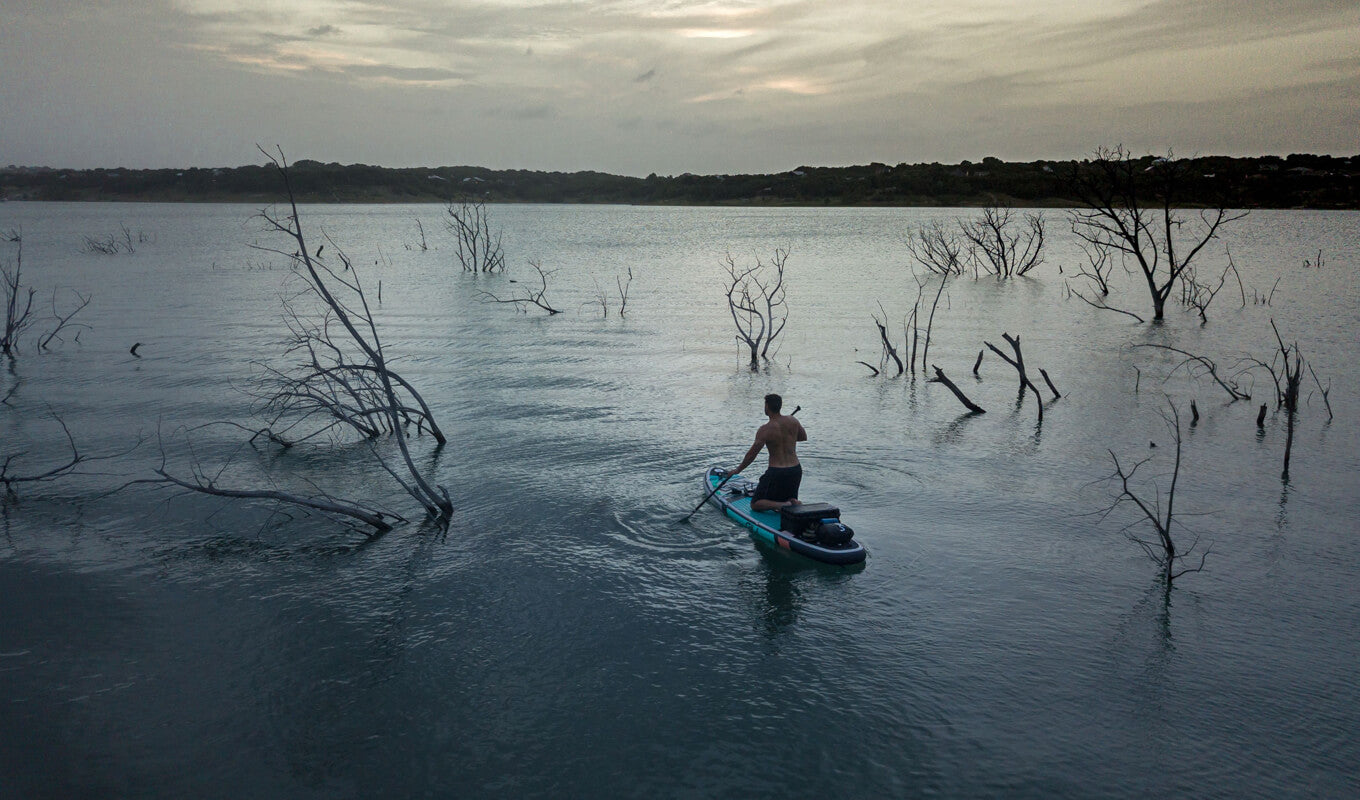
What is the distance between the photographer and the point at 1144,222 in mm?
54375

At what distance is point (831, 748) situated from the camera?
25.8ft

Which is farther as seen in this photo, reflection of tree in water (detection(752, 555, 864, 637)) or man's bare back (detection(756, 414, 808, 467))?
man's bare back (detection(756, 414, 808, 467))

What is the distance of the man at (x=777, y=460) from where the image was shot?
12.2 meters

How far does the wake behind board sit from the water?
315 millimetres

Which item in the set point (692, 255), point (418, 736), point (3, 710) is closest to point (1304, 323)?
point (418, 736)

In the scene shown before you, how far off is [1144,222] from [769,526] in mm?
52481

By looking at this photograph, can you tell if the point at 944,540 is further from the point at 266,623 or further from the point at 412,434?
the point at 412,434

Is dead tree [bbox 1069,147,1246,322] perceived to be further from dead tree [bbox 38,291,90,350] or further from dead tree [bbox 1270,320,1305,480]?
dead tree [bbox 38,291,90,350]

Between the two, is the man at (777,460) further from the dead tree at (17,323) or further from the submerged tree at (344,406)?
the dead tree at (17,323)

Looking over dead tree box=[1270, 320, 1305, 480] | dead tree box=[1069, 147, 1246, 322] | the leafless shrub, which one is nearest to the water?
dead tree box=[1270, 320, 1305, 480]

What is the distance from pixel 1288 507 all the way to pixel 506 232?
286 ft

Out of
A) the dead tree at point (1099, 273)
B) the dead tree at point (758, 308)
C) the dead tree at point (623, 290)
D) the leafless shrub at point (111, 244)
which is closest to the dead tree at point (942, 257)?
the dead tree at point (1099, 273)

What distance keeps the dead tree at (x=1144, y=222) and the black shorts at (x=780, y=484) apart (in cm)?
2139

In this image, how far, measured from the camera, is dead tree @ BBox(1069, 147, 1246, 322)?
1236 inches
